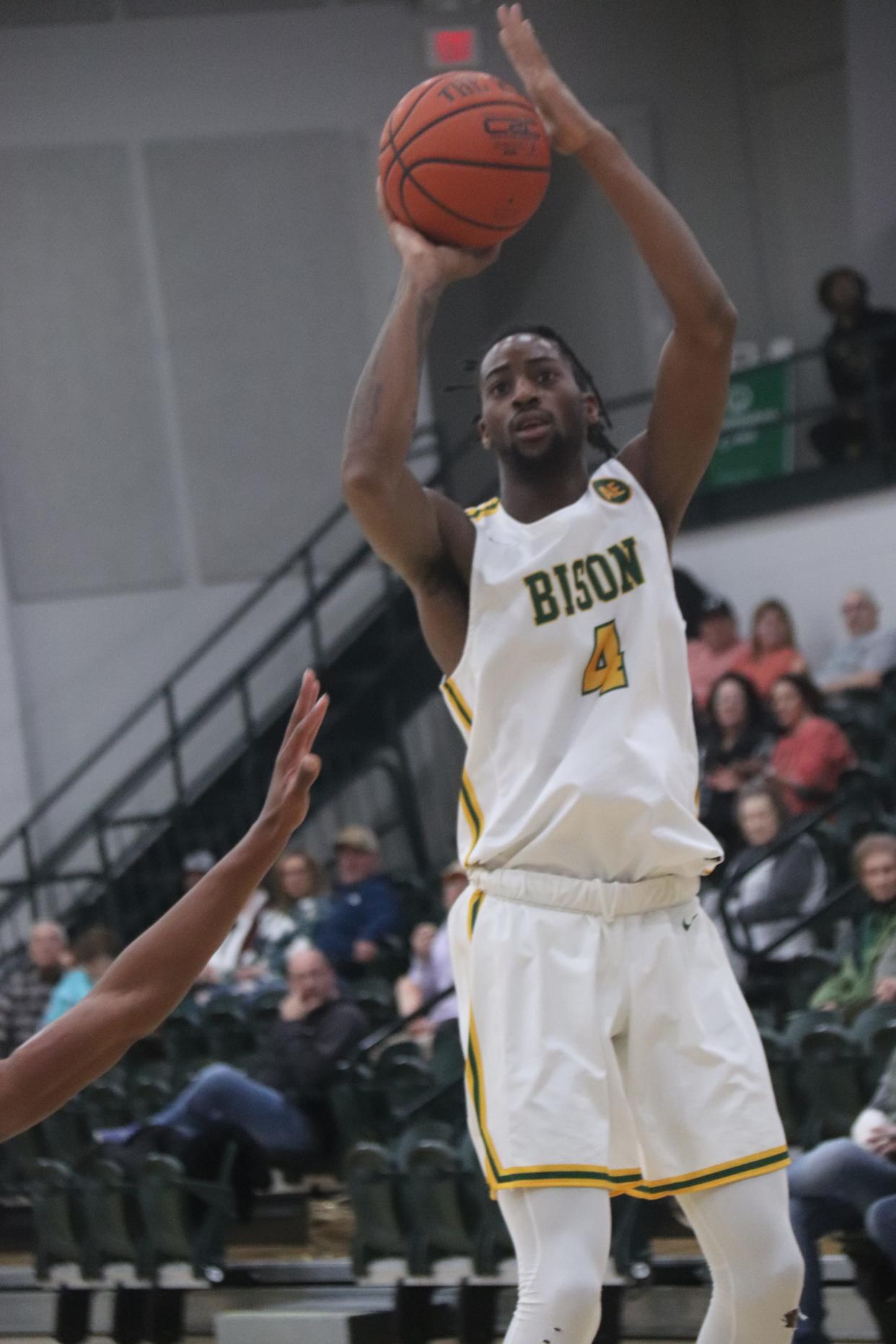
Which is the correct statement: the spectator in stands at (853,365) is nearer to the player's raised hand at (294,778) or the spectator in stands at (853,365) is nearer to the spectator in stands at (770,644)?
the spectator in stands at (770,644)

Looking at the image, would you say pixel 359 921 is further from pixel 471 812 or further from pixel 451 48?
pixel 451 48

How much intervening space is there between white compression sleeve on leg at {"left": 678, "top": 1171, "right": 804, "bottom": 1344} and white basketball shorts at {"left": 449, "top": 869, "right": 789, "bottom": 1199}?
0.11 feet

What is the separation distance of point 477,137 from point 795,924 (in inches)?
164

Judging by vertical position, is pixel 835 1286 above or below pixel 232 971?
below

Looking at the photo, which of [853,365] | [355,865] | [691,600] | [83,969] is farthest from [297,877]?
[853,365]

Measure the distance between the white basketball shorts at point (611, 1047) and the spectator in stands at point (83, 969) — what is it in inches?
235

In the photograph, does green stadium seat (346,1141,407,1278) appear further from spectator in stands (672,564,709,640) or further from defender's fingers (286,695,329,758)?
spectator in stands (672,564,709,640)

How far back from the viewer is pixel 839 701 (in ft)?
31.8

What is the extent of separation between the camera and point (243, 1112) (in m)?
6.87

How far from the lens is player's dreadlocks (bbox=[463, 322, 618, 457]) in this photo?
3553 mm

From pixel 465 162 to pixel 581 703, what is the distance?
98 centimetres

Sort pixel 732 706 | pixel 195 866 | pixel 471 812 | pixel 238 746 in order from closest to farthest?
pixel 471 812, pixel 732 706, pixel 195 866, pixel 238 746

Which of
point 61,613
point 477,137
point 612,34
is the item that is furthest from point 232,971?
point 612,34

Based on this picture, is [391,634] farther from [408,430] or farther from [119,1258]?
[408,430]
